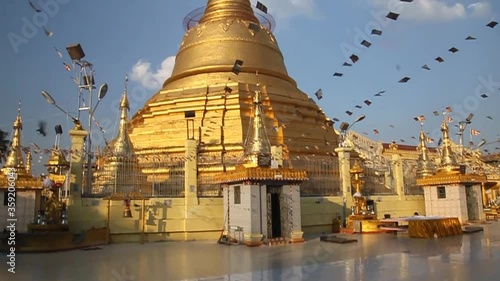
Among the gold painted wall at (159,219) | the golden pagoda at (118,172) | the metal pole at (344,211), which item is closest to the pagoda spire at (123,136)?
the golden pagoda at (118,172)

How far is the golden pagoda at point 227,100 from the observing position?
23984 mm

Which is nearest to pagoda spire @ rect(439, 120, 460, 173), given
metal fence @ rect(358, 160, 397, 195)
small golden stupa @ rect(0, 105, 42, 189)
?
metal fence @ rect(358, 160, 397, 195)

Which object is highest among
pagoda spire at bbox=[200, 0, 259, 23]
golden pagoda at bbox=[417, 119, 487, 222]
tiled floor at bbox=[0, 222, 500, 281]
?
pagoda spire at bbox=[200, 0, 259, 23]

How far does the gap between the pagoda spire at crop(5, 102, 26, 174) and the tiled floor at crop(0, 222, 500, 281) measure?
465cm

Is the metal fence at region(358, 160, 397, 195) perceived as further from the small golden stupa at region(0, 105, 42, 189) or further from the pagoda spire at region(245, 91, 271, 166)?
the small golden stupa at region(0, 105, 42, 189)

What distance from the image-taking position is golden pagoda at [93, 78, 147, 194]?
18.6 m

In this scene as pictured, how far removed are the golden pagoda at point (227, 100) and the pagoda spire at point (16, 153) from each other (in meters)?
5.57

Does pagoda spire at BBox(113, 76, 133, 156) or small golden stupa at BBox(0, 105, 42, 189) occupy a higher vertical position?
pagoda spire at BBox(113, 76, 133, 156)

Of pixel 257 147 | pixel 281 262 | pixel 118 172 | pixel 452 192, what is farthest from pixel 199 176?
pixel 452 192

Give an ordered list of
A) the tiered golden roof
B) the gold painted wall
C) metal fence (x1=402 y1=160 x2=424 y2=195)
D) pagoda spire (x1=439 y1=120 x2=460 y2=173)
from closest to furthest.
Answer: the tiered golden roof, the gold painted wall, pagoda spire (x1=439 y1=120 x2=460 y2=173), metal fence (x1=402 y1=160 x2=424 y2=195)

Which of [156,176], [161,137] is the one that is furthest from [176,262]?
[161,137]

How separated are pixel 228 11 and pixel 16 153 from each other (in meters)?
19.8

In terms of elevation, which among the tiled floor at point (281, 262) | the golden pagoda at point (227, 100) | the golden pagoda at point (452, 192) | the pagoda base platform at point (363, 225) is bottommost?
the tiled floor at point (281, 262)

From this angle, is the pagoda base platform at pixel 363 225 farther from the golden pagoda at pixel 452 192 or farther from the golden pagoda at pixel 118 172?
the golden pagoda at pixel 118 172
